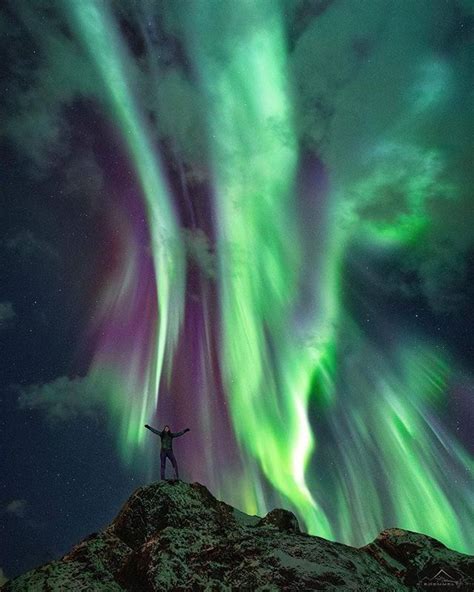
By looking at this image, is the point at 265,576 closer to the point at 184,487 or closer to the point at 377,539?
the point at 184,487

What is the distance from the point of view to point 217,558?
570 inches

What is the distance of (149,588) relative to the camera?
13414 mm

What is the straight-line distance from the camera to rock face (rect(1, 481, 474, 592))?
44.2 ft

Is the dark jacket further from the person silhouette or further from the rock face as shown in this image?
the rock face

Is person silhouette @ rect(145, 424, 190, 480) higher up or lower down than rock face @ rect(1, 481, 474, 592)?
higher up

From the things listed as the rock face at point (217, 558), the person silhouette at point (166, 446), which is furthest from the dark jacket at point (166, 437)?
the rock face at point (217, 558)

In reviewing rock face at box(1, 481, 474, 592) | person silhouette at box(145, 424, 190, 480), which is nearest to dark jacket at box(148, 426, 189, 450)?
person silhouette at box(145, 424, 190, 480)

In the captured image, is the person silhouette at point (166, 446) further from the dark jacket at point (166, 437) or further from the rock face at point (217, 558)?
the rock face at point (217, 558)

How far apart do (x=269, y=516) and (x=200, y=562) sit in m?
6.53

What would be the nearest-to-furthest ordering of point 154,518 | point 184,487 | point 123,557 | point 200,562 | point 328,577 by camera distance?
point 328,577
point 200,562
point 123,557
point 154,518
point 184,487

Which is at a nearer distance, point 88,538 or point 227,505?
point 88,538

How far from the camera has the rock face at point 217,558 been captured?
1348 centimetres

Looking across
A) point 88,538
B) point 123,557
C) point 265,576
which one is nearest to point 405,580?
point 265,576

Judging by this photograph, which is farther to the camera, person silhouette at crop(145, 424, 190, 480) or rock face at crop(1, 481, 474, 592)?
person silhouette at crop(145, 424, 190, 480)
